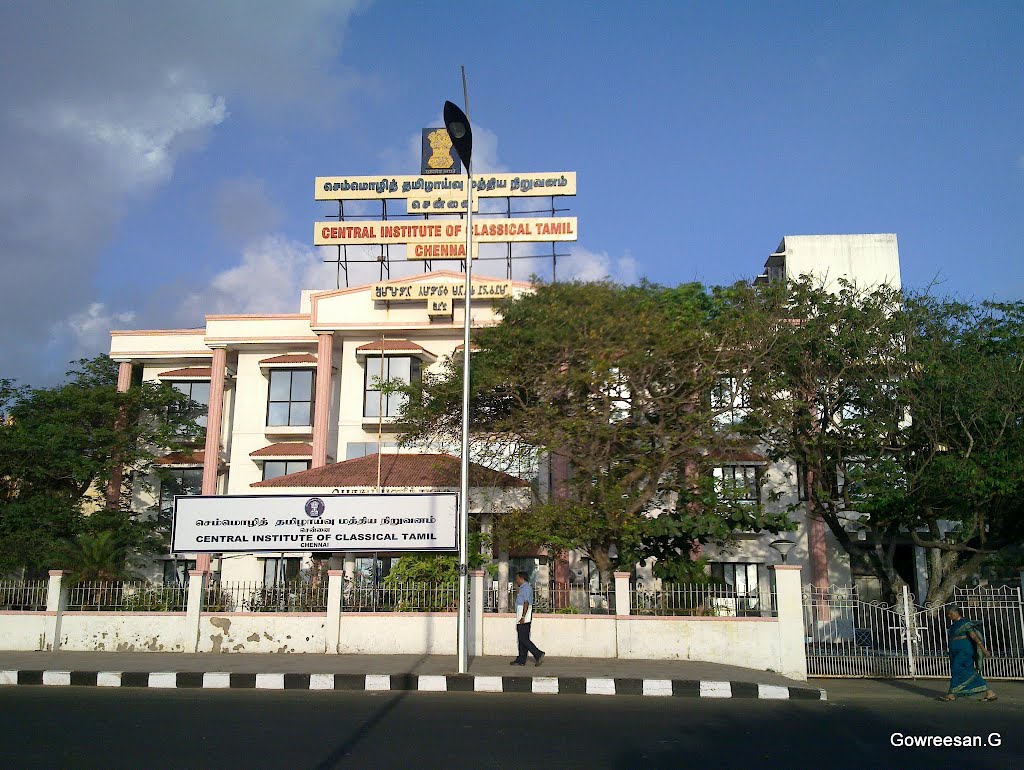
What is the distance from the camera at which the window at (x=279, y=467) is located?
28922mm

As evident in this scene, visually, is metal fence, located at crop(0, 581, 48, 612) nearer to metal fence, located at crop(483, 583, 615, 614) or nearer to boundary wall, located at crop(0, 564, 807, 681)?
boundary wall, located at crop(0, 564, 807, 681)

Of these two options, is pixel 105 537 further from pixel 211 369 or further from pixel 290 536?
pixel 211 369

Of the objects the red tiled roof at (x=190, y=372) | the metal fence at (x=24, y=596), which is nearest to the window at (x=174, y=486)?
the red tiled roof at (x=190, y=372)

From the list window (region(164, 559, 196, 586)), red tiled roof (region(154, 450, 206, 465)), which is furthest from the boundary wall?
red tiled roof (region(154, 450, 206, 465))

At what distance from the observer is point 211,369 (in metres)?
30.1

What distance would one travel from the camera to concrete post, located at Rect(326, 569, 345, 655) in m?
15.4

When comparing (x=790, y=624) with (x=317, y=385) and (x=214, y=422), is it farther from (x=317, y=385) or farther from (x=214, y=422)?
(x=214, y=422)

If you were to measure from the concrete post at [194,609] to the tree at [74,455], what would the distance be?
10.4 metres

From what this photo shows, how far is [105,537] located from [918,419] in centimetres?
1848

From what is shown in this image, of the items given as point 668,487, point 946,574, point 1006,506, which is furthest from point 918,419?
point 668,487

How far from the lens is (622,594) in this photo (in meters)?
15.0

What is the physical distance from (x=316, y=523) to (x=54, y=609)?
196 inches

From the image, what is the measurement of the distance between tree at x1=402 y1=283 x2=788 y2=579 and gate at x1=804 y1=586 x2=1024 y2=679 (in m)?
3.32

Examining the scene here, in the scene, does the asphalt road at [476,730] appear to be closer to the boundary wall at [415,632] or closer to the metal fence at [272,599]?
the boundary wall at [415,632]
